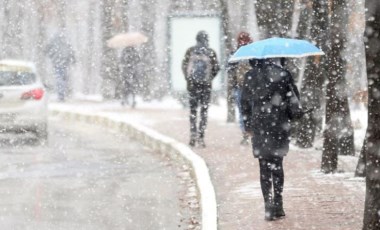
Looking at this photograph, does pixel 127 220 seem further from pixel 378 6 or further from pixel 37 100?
pixel 37 100

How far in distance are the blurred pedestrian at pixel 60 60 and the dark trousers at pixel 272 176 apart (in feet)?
73.4

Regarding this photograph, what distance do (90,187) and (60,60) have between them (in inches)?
743

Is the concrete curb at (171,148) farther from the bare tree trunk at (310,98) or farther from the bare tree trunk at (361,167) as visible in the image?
the bare tree trunk at (310,98)

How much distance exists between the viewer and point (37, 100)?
20500 millimetres

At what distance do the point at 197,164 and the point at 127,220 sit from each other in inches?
147

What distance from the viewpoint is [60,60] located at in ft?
108

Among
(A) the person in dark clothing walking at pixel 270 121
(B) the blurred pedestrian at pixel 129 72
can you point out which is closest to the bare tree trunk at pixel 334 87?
(A) the person in dark clothing walking at pixel 270 121

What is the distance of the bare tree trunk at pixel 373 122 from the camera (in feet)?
29.8

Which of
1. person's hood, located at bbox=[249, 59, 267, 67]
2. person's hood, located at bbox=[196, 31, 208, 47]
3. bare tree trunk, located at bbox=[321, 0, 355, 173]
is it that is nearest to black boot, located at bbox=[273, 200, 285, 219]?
person's hood, located at bbox=[249, 59, 267, 67]

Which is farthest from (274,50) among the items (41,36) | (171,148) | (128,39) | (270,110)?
(41,36)

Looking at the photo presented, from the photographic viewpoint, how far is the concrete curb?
11.4 meters

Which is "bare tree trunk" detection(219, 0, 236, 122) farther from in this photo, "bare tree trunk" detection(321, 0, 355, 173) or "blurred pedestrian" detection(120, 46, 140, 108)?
"bare tree trunk" detection(321, 0, 355, 173)

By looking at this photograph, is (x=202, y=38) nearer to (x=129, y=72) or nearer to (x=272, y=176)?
(x=272, y=176)

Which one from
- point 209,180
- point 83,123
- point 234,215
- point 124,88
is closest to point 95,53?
point 124,88
